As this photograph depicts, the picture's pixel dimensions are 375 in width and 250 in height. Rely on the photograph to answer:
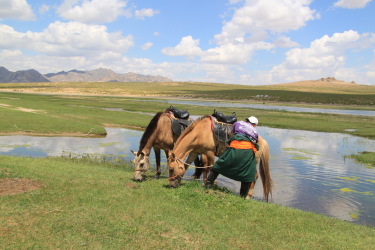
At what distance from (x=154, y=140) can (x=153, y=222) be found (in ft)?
14.6

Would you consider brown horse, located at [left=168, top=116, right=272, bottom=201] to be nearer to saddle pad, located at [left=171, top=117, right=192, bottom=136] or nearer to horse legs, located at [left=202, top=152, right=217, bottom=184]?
horse legs, located at [left=202, top=152, right=217, bottom=184]

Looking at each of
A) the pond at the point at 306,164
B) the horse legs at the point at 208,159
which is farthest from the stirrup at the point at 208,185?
the pond at the point at 306,164

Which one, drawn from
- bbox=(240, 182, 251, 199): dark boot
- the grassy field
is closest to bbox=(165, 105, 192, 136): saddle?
bbox=(240, 182, 251, 199): dark boot

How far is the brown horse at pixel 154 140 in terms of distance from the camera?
977 centimetres

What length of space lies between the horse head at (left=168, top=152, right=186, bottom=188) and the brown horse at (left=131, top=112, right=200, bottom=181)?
1.12 m

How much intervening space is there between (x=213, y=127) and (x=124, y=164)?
6.20m

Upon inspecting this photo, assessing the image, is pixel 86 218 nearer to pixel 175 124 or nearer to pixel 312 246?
pixel 312 246

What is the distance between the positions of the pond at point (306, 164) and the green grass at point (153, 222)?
3.22m

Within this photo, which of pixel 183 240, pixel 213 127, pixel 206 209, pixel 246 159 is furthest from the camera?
pixel 213 127

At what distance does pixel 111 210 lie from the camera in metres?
6.97

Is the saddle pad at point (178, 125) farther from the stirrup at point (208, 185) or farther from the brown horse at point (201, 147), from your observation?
the stirrup at point (208, 185)

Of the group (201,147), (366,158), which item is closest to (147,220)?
(201,147)

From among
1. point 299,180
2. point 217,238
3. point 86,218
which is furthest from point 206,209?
point 299,180

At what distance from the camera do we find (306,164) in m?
16.5
